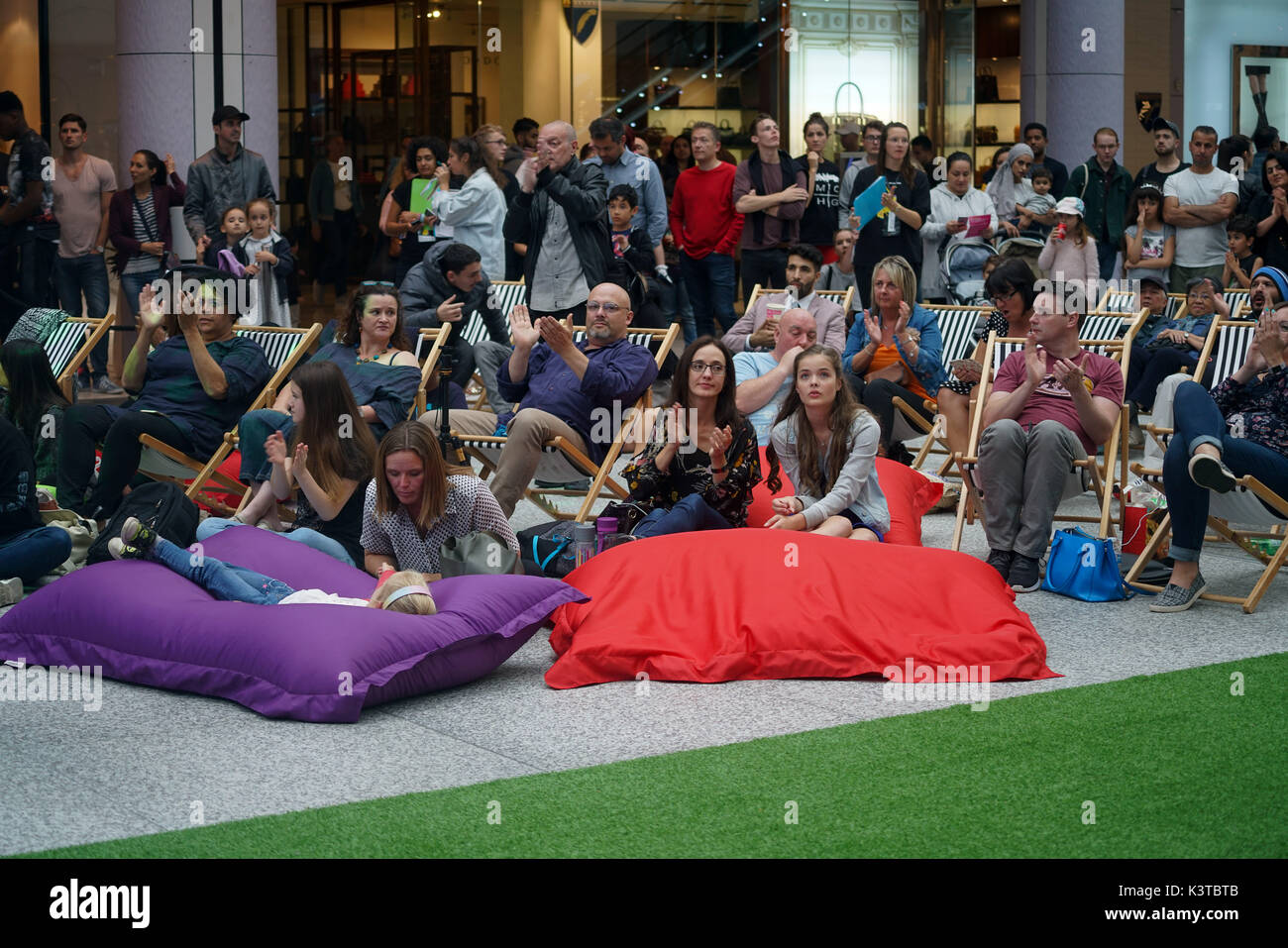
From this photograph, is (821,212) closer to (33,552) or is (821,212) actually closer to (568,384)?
(568,384)

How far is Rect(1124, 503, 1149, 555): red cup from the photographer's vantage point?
24.6 ft

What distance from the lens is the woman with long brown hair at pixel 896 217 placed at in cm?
1222

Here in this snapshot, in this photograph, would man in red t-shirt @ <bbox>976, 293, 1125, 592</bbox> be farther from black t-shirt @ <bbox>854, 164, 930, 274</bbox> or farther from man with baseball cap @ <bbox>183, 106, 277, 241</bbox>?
man with baseball cap @ <bbox>183, 106, 277, 241</bbox>

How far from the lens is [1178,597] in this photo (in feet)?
21.9

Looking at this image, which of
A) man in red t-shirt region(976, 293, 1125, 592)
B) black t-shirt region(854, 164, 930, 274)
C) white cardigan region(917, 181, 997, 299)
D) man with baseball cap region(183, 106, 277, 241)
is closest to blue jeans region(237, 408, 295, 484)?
man in red t-shirt region(976, 293, 1125, 592)

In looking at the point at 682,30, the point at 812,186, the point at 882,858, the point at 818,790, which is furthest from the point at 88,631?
Result: the point at 682,30

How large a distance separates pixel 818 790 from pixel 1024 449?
122 inches

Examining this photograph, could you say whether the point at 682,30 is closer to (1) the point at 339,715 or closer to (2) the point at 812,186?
(2) the point at 812,186

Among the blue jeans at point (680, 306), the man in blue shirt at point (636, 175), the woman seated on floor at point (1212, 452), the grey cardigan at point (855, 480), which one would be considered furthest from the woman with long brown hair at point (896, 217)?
the grey cardigan at point (855, 480)

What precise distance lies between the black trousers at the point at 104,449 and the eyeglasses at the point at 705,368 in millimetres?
2969

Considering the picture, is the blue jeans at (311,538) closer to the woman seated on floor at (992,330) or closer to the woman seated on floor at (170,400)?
the woman seated on floor at (170,400)

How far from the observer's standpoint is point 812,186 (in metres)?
12.6

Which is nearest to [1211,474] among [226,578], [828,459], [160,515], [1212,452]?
[1212,452]

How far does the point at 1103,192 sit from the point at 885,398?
5870 millimetres
